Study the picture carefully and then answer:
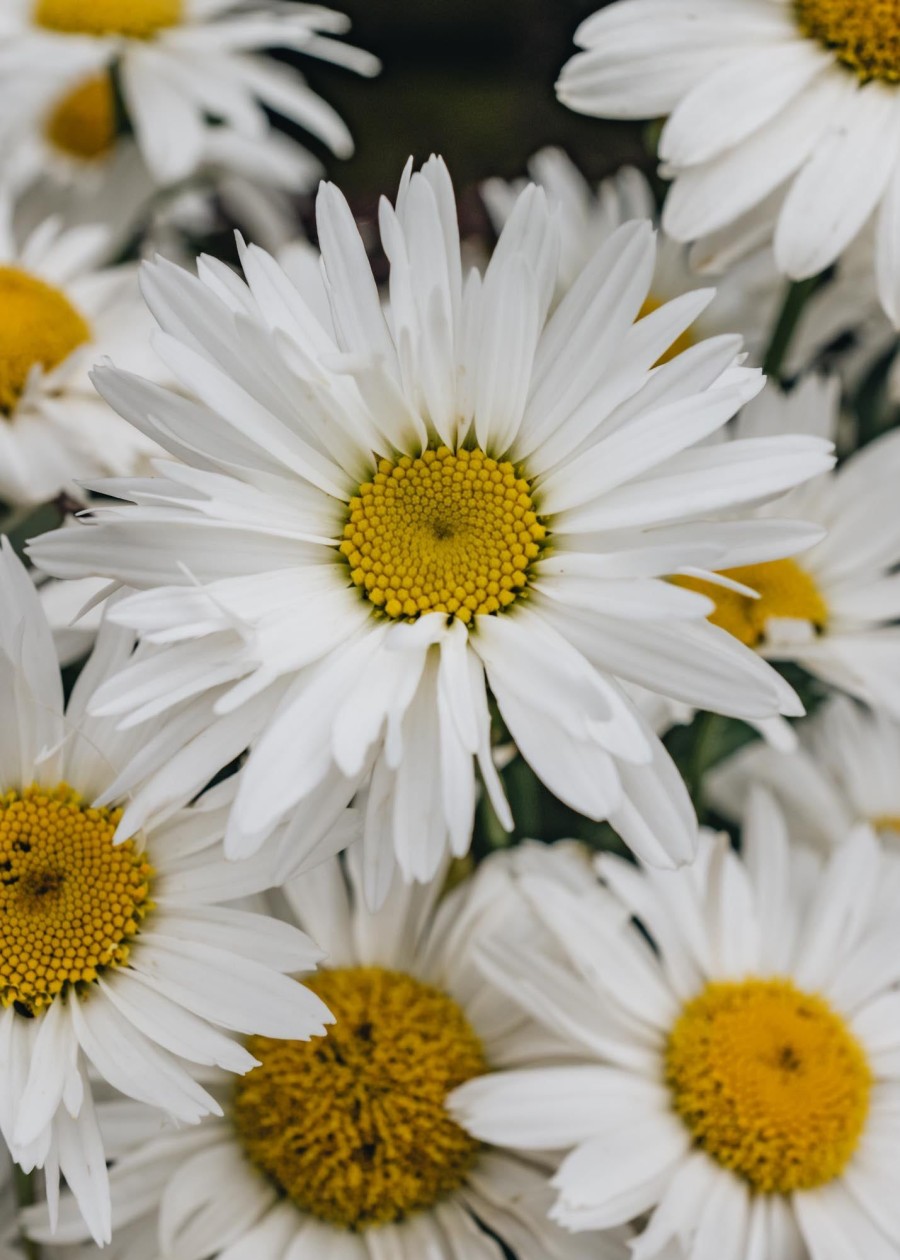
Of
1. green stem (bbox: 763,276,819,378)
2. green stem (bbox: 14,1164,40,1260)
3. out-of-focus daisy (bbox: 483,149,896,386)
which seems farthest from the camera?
out-of-focus daisy (bbox: 483,149,896,386)

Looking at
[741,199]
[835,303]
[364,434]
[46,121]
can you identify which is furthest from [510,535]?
[46,121]

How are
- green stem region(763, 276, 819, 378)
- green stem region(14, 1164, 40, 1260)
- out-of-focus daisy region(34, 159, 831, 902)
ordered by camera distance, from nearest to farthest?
1. out-of-focus daisy region(34, 159, 831, 902)
2. green stem region(14, 1164, 40, 1260)
3. green stem region(763, 276, 819, 378)

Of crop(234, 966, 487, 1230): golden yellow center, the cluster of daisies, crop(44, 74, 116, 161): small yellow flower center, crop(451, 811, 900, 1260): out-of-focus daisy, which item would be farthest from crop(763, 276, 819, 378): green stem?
crop(44, 74, 116, 161): small yellow flower center

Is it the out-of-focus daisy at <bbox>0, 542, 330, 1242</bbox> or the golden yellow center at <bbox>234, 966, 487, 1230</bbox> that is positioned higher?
the out-of-focus daisy at <bbox>0, 542, 330, 1242</bbox>

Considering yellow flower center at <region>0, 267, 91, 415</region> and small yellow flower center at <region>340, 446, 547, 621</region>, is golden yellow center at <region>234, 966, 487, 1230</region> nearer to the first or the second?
small yellow flower center at <region>340, 446, 547, 621</region>

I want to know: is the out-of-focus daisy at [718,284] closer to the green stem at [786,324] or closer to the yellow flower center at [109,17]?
the green stem at [786,324]

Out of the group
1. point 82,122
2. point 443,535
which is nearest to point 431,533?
point 443,535

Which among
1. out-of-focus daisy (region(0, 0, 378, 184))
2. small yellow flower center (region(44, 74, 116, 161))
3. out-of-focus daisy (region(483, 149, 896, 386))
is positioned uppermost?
out-of-focus daisy (region(0, 0, 378, 184))

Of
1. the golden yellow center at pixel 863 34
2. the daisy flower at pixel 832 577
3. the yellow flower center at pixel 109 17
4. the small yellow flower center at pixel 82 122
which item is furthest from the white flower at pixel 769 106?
the small yellow flower center at pixel 82 122
